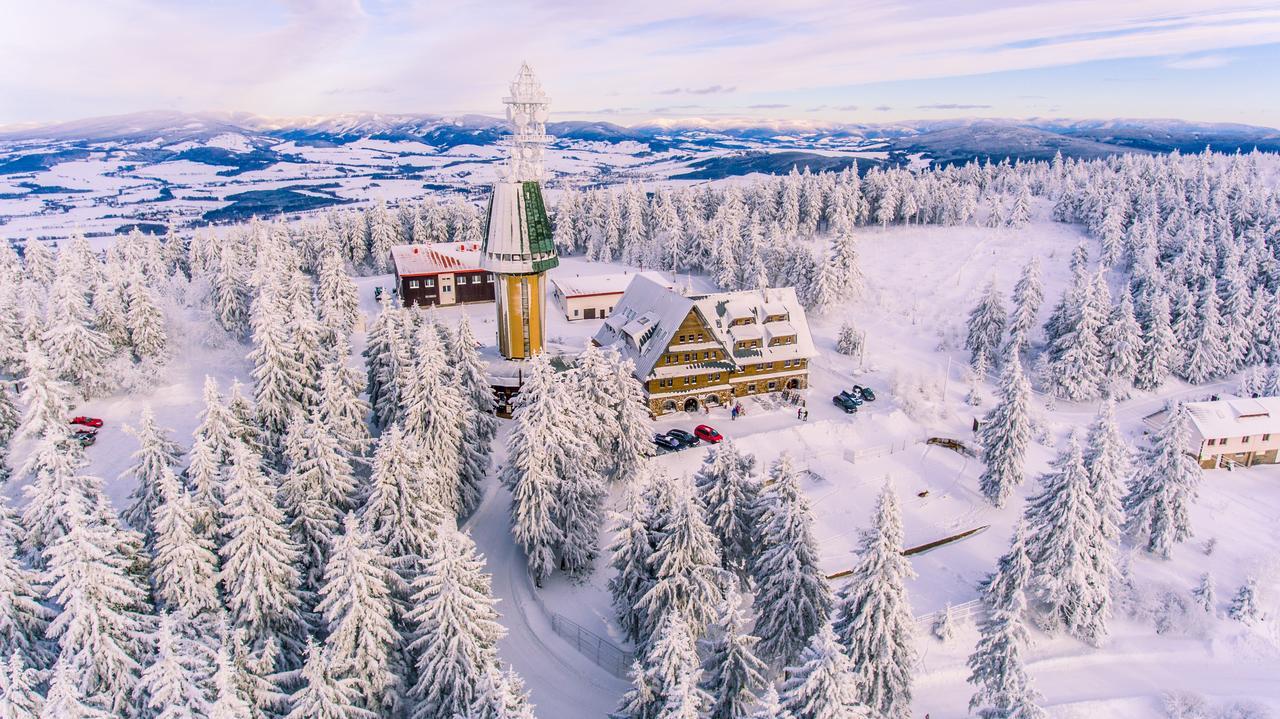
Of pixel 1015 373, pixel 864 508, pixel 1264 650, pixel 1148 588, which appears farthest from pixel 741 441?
pixel 1264 650

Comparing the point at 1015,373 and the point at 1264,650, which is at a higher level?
the point at 1015,373

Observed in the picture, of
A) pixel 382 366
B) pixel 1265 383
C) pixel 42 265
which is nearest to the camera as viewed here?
pixel 382 366

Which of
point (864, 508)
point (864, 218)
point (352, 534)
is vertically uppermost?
point (864, 218)

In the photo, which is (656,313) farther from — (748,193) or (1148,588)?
(748,193)

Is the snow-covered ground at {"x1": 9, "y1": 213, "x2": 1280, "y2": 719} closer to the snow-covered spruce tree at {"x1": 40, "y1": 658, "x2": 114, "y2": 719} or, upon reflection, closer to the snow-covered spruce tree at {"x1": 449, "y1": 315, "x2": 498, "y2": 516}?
the snow-covered spruce tree at {"x1": 449, "y1": 315, "x2": 498, "y2": 516}

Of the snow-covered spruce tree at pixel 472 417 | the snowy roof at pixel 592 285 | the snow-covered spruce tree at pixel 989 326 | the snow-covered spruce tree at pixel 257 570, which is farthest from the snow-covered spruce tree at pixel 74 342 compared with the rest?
the snow-covered spruce tree at pixel 989 326

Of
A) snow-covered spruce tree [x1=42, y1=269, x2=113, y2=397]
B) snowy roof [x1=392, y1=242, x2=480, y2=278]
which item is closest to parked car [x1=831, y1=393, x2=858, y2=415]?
snowy roof [x1=392, y1=242, x2=480, y2=278]

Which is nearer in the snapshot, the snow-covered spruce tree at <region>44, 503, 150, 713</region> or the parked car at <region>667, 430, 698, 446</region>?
the snow-covered spruce tree at <region>44, 503, 150, 713</region>
